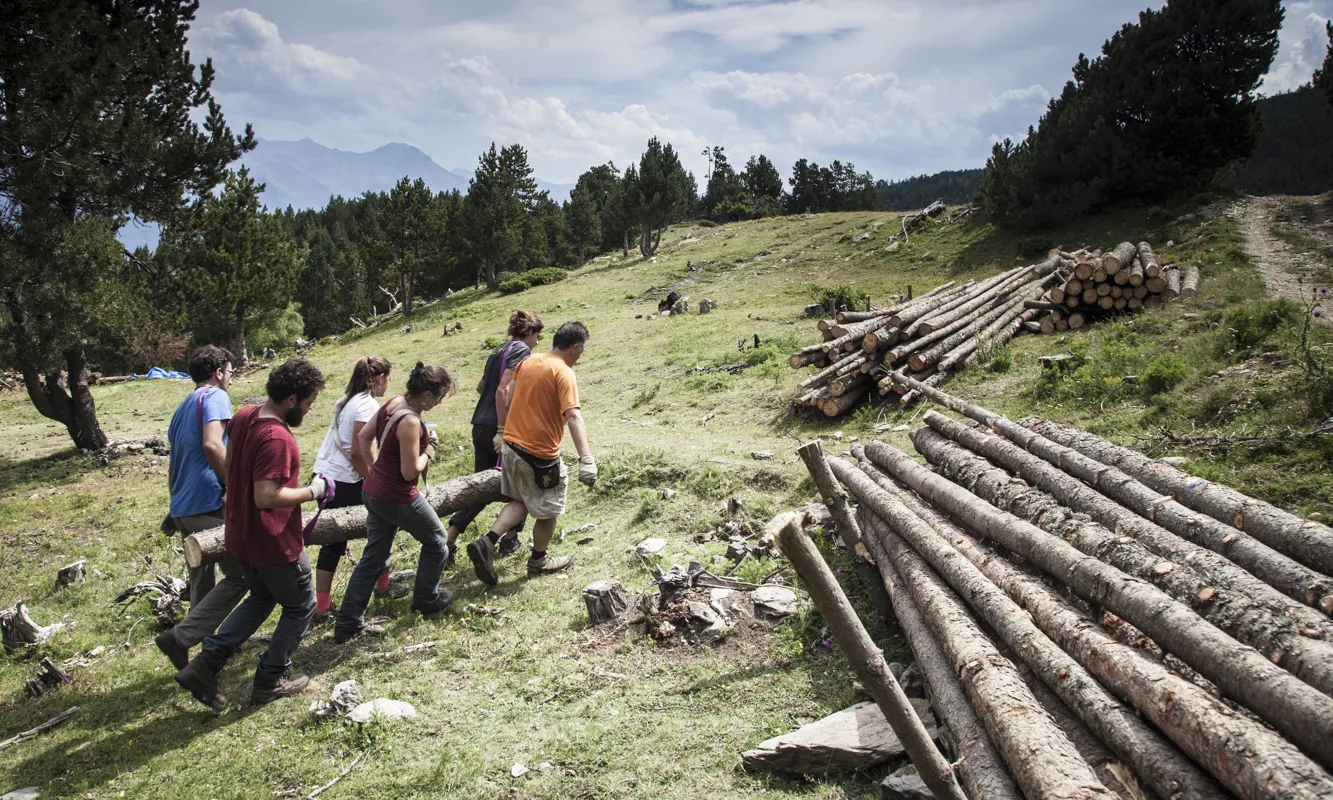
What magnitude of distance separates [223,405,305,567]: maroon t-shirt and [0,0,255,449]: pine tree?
36.6 feet

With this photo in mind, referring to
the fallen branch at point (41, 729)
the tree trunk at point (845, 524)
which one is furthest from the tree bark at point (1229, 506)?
the fallen branch at point (41, 729)

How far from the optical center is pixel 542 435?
20.8 feet

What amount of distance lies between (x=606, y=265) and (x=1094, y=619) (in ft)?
157

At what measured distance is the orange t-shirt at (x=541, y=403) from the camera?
625 cm

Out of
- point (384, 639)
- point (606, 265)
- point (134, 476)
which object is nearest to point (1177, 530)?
point (384, 639)

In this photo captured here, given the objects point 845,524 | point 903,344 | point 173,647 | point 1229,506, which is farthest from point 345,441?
point 903,344

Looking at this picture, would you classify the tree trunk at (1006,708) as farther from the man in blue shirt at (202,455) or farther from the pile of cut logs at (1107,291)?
the pile of cut logs at (1107,291)

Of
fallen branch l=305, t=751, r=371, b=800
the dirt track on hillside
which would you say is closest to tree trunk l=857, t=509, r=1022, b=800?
fallen branch l=305, t=751, r=371, b=800

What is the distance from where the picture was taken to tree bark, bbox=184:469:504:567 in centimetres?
548

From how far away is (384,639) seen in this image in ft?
19.4

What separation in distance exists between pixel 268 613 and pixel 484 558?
1.95 metres

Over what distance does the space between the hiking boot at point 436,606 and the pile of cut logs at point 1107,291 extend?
12.2 m

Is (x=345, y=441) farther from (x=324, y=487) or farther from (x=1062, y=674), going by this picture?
(x=1062, y=674)

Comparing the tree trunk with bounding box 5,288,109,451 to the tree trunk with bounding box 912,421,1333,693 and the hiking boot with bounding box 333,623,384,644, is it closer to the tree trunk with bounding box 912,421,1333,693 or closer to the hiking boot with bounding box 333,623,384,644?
the hiking boot with bounding box 333,623,384,644
